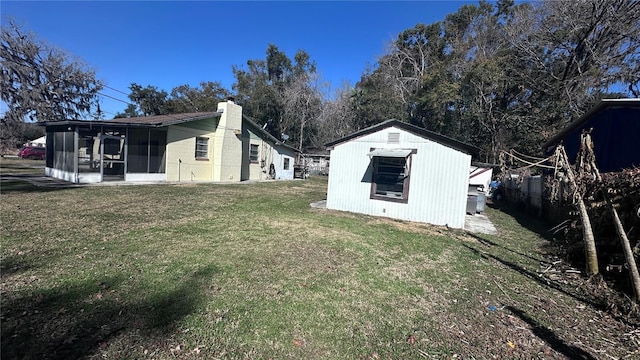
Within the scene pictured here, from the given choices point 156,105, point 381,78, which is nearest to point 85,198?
point 381,78

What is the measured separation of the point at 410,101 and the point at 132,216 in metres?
27.4

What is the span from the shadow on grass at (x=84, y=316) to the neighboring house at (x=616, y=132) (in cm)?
925

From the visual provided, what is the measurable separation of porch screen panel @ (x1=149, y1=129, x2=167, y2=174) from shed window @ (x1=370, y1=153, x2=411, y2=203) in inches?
462

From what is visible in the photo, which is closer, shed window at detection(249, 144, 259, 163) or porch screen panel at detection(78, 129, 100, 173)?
porch screen panel at detection(78, 129, 100, 173)

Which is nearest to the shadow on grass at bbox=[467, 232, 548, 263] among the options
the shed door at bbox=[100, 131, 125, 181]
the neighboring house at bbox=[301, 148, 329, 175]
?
the shed door at bbox=[100, 131, 125, 181]

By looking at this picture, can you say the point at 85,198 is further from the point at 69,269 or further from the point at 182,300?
the point at 182,300

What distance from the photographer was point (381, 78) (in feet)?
104

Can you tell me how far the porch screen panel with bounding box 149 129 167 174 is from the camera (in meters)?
14.7

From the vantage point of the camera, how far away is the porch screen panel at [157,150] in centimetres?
1473

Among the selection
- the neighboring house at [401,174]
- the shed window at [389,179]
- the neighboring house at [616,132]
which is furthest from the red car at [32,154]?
the neighboring house at [616,132]

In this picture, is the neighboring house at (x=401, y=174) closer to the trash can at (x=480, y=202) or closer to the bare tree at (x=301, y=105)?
the trash can at (x=480, y=202)

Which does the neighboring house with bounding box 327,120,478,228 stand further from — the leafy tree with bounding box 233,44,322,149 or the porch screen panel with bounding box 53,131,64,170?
the leafy tree with bounding box 233,44,322,149

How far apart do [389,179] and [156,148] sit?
1240cm

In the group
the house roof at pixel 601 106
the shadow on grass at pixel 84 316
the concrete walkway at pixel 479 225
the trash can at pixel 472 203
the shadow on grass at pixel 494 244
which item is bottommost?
the shadow on grass at pixel 84 316
